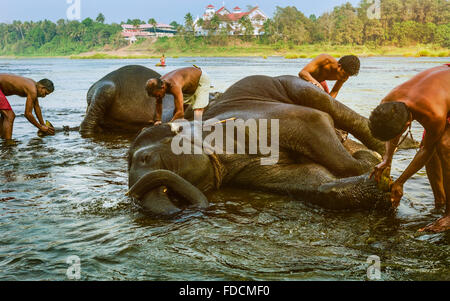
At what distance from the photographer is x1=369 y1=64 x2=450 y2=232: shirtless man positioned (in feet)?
12.5

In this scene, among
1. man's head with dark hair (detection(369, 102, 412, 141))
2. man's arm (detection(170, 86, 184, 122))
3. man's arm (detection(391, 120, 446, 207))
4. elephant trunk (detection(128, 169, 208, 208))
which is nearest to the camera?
man's head with dark hair (detection(369, 102, 412, 141))

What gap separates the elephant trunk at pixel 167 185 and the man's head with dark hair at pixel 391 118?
1.69m

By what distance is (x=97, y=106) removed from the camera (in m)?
9.49

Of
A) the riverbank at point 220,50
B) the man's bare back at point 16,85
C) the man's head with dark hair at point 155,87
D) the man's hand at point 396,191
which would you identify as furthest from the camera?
the riverbank at point 220,50

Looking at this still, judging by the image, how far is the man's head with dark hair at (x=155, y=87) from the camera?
25.2 ft

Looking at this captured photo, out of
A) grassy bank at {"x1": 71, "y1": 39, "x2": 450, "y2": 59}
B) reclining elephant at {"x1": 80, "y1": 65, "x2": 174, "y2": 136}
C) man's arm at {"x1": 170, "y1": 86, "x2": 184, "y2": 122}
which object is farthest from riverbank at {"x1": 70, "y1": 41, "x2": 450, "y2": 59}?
man's arm at {"x1": 170, "y1": 86, "x2": 184, "y2": 122}

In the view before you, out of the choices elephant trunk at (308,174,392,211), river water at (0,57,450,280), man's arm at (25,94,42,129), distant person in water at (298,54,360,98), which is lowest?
river water at (0,57,450,280)

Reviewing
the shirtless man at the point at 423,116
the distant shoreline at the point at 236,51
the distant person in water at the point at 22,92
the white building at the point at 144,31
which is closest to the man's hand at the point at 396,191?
the shirtless man at the point at 423,116

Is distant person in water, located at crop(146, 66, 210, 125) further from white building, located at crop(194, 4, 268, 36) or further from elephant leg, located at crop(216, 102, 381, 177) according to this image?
white building, located at crop(194, 4, 268, 36)

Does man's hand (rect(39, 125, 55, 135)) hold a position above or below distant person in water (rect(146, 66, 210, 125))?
Result: below

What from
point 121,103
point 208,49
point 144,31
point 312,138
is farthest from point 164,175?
point 144,31

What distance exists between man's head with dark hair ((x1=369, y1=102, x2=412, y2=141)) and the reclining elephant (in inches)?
232

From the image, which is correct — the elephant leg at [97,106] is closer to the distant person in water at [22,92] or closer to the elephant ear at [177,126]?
the distant person in water at [22,92]

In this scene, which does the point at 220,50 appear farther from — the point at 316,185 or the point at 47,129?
the point at 316,185
